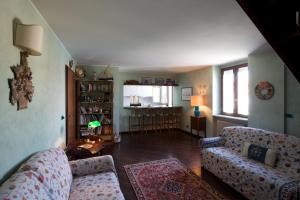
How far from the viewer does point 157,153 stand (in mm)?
4047

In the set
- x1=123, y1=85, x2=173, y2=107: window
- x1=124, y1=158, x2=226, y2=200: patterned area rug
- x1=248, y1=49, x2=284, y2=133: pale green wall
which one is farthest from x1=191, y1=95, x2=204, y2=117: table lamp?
x1=124, y1=158, x2=226, y2=200: patterned area rug

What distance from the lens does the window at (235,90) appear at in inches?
169

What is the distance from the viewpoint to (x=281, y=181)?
1.97 m

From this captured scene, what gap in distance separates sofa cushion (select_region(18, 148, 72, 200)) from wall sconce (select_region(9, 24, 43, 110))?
0.48 m

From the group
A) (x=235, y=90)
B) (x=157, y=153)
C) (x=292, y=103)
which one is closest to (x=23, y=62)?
(x=157, y=153)

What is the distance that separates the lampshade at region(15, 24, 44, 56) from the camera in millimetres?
1314

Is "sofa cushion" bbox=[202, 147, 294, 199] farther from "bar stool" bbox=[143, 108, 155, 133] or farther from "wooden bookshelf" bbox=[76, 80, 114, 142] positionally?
"bar stool" bbox=[143, 108, 155, 133]

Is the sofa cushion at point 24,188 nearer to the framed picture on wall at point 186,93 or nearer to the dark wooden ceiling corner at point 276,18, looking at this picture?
the dark wooden ceiling corner at point 276,18

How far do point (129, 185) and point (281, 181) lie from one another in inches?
78.9

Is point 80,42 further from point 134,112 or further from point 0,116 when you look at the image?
point 134,112

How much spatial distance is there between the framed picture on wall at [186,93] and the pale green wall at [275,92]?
2.44 m

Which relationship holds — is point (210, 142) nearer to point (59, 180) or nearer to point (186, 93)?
point (59, 180)

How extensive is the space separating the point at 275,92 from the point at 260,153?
138cm

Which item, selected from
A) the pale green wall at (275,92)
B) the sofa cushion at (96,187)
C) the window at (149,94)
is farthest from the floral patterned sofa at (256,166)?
the window at (149,94)
